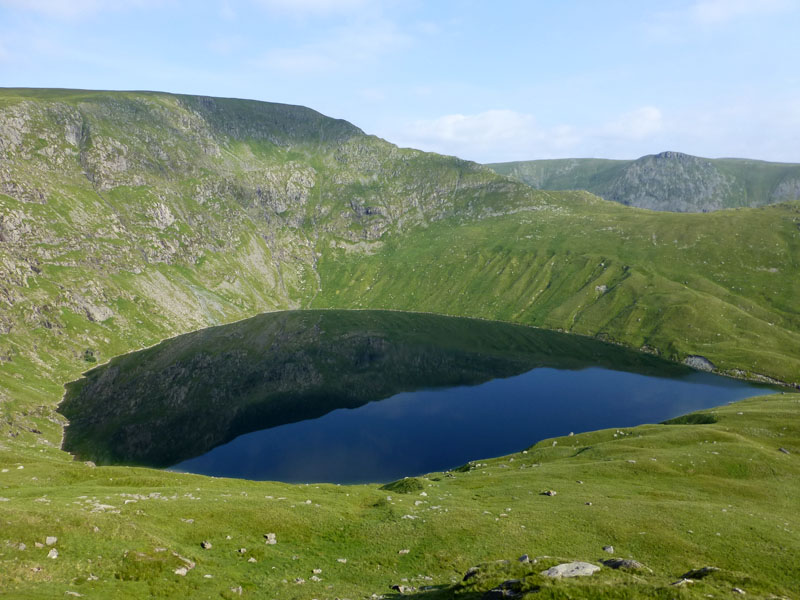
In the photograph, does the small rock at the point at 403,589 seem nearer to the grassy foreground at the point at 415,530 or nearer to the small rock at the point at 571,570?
the grassy foreground at the point at 415,530

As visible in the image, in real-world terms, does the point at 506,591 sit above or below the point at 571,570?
below

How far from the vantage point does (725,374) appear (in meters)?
166

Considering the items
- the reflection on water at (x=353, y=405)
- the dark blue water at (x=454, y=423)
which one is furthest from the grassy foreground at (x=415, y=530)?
the reflection on water at (x=353, y=405)

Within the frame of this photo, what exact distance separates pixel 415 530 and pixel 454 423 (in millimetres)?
87037

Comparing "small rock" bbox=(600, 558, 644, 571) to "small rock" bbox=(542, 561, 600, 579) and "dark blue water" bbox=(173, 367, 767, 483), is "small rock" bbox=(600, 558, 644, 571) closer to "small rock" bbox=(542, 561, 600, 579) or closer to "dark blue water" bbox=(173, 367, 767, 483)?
"small rock" bbox=(542, 561, 600, 579)

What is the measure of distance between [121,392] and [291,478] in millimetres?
89644

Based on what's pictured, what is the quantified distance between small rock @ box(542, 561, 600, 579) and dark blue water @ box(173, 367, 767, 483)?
7554 cm

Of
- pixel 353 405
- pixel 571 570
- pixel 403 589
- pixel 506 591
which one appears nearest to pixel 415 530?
pixel 403 589

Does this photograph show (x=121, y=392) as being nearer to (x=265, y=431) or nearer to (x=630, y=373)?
(x=265, y=431)

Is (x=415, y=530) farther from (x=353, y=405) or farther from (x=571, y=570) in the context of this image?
(x=353, y=405)

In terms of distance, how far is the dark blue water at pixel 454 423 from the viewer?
104062mm

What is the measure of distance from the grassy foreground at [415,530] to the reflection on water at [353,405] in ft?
136

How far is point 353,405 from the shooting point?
14600 cm

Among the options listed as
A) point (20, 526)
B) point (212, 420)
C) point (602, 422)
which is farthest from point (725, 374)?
point (20, 526)
